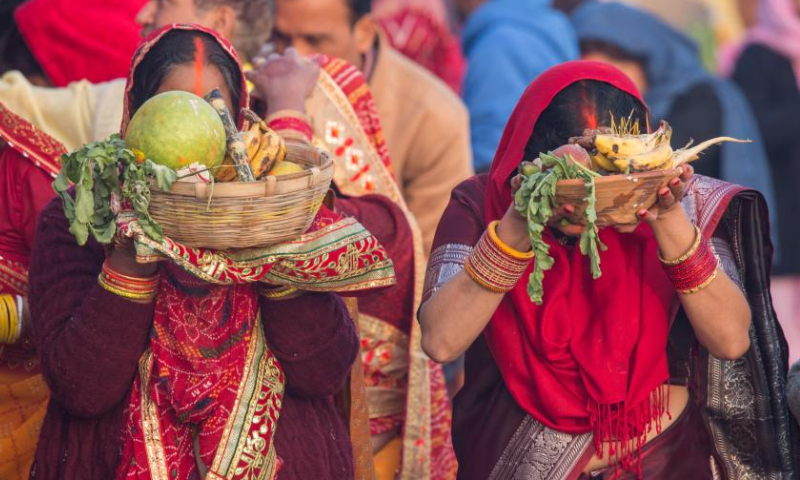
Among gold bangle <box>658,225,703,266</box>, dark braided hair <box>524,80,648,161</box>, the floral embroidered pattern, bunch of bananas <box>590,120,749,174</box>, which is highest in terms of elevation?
bunch of bananas <box>590,120,749,174</box>

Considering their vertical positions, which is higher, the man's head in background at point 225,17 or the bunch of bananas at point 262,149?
the bunch of bananas at point 262,149

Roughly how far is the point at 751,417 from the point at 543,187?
1.10 metres

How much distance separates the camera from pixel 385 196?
4305 mm

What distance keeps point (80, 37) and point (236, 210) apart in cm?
240

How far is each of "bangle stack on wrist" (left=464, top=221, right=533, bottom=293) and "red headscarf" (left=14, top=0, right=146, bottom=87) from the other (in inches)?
93.1

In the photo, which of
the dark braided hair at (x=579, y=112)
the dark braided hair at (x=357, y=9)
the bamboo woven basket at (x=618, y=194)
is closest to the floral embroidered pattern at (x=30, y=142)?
the dark braided hair at (x=579, y=112)

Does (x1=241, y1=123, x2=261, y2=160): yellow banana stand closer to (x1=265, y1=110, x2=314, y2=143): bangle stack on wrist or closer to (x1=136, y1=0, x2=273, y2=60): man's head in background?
(x1=265, y1=110, x2=314, y2=143): bangle stack on wrist

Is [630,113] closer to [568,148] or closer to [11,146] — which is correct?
[568,148]

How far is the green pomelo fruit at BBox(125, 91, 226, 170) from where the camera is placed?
2.94m

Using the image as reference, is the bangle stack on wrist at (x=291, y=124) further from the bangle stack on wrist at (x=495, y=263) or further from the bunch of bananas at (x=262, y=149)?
the bangle stack on wrist at (x=495, y=263)

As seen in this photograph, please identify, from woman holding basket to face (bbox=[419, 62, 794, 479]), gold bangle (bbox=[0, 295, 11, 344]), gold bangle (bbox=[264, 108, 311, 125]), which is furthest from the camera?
gold bangle (bbox=[264, 108, 311, 125])

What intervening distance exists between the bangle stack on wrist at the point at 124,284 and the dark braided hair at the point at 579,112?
102cm

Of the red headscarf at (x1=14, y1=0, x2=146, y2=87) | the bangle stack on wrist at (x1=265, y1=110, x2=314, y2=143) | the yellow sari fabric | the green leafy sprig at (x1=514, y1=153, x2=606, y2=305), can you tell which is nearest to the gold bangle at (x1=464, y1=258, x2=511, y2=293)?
the green leafy sprig at (x1=514, y1=153, x2=606, y2=305)

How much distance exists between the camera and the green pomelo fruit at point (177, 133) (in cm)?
294
